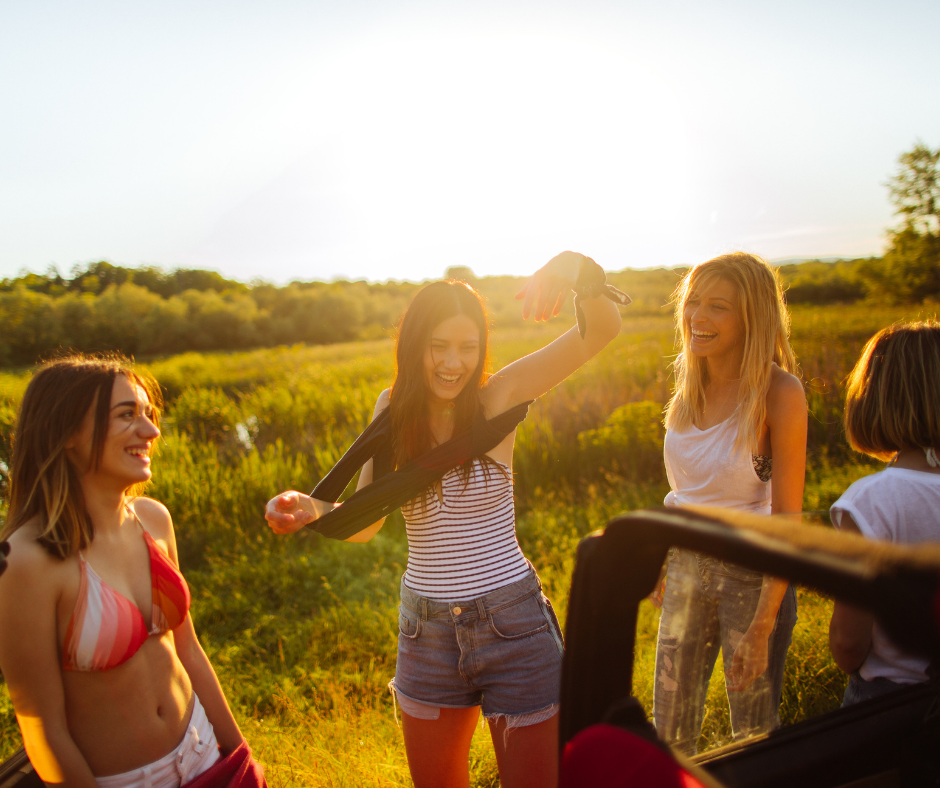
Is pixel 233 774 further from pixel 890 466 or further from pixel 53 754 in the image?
pixel 890 466

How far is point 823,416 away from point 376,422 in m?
7.64

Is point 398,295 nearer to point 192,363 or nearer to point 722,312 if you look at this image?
point 192,363

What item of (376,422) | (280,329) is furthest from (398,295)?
(376,422)

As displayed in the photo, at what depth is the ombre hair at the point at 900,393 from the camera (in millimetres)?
1596

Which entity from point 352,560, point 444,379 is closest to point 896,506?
point 444,379

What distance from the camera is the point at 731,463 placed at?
2127 millimetres

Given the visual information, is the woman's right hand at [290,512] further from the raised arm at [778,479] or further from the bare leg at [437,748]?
the raised arm at [778,479]

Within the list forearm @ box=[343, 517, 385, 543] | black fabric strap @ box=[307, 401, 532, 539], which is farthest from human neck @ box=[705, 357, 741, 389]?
forearm @ box=[343, 517, 385, 543]

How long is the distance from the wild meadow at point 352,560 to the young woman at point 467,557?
1.48ft

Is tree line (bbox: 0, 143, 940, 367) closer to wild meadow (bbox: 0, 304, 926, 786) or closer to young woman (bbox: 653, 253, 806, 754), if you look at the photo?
wild meadow (bbox: 0, 304, 926, 786)

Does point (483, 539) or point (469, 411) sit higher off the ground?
point (469, 411)

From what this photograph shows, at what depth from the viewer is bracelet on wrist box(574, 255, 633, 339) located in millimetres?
2129

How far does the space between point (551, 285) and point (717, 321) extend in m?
0.69

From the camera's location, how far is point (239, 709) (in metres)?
3.79
